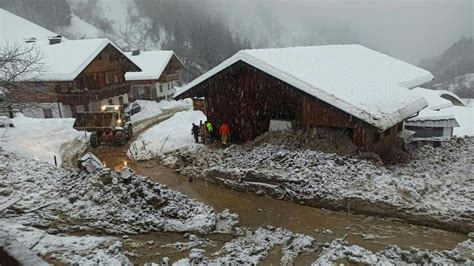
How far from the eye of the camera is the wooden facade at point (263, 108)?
16.5m

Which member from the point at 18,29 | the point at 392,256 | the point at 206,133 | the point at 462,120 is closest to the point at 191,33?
the point at 18,29

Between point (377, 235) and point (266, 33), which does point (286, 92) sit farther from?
point (266, 33)

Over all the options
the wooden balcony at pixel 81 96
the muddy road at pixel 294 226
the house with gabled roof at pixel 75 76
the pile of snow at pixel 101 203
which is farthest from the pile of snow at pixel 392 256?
the wooden balcony at pixel 81 96

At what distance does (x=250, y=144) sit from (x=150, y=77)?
101 feet

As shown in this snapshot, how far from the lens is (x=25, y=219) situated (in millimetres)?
10516

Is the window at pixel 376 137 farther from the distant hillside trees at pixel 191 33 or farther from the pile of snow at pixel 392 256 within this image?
the distant hillside trees at pixel 191 33

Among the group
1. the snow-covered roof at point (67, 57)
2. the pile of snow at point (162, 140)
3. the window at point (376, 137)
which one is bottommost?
the pile of snow at point (162, 140)

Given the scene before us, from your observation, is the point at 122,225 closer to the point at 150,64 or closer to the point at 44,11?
the point at 150,64

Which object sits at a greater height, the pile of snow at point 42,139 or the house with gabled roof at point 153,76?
the house with gabled roof at point 153,76

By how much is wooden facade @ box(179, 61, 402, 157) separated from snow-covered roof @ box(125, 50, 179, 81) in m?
26.2

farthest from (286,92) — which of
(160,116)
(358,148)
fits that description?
(160,116)

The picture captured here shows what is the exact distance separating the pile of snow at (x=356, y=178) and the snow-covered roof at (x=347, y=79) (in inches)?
89.6

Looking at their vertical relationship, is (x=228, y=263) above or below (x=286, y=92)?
below

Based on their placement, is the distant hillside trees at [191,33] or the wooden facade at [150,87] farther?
the distant hillside trees at [191,33]
